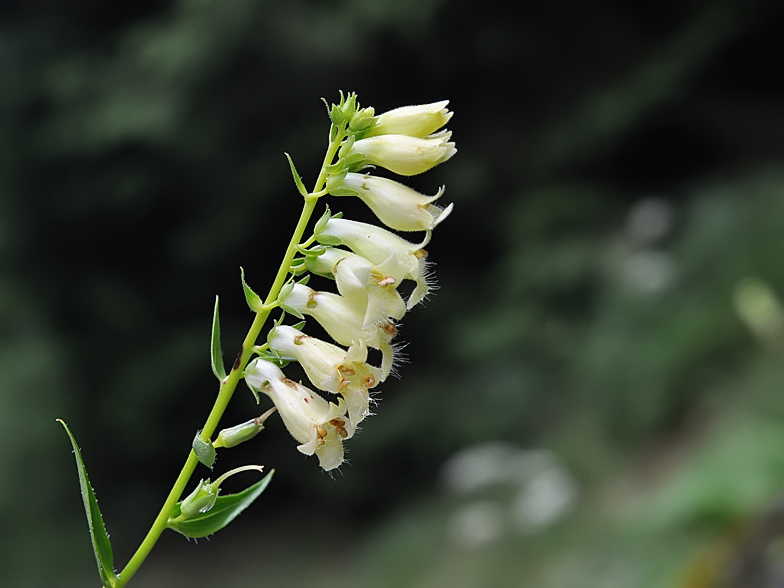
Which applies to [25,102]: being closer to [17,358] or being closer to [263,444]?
[17,358]

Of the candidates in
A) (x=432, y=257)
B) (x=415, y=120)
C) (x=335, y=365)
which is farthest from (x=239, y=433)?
(x=432, y=257)

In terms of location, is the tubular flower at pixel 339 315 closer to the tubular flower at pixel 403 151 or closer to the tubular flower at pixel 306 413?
the tubular flower at pixel 306 413

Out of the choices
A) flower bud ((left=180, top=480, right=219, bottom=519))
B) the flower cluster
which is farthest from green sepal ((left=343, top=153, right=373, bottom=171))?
flower bud ((left=180, top=480, right=219, bottom=519))

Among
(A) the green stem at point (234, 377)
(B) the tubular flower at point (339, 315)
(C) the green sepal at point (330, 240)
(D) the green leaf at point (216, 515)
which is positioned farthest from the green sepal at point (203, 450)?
(C) the green sepal at point (330, 240)

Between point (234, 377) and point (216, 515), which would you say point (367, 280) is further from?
point (216, 515)

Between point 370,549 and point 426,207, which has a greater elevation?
point 370,549

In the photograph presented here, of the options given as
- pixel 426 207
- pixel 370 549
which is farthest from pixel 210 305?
pixel 426 207

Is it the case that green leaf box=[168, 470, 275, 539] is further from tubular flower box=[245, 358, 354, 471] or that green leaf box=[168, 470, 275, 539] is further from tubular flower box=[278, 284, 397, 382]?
tubular flower box=[278, 284, 397, 382]
